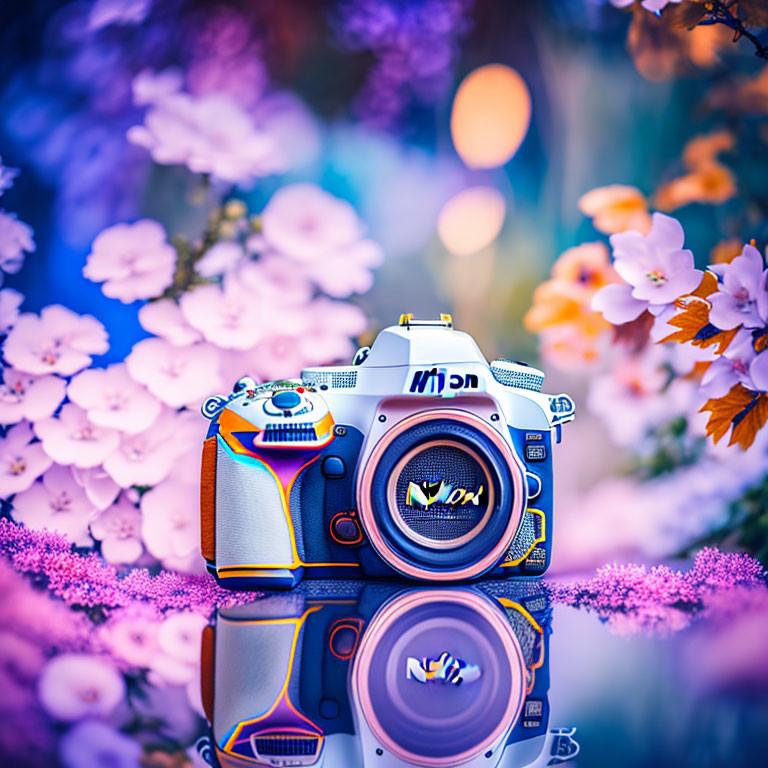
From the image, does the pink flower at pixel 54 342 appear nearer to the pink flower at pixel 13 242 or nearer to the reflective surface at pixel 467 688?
the pink flower at pixel 13 242

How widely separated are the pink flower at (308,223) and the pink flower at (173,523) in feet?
1.83

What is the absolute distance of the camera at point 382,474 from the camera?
4.17 feet

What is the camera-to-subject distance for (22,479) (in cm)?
160

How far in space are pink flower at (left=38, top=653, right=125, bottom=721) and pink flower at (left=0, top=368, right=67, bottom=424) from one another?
762 millimetres

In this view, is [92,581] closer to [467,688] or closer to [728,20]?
[467,688]

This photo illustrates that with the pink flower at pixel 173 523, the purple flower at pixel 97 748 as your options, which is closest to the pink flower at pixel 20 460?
the pink flower at pixel 173 523

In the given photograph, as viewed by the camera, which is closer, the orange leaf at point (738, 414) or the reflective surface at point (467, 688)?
the reflective surface at point (467, 688)

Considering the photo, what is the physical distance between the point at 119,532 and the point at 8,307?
528 mm

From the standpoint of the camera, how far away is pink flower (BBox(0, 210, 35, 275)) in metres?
1.65

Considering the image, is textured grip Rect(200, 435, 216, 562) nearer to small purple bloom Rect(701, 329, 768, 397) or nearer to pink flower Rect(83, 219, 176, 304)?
pink flower Rect(83, 219, 176, 304)

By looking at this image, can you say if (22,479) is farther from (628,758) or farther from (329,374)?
(628,758)

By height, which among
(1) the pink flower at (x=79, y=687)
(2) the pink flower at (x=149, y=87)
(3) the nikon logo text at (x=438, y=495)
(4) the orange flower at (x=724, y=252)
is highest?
(2) the pink flower at (x=149, y=87)

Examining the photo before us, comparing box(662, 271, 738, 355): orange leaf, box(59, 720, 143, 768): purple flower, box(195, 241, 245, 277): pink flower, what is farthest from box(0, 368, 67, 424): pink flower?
box(662, 271, 738, 355): orange leaf

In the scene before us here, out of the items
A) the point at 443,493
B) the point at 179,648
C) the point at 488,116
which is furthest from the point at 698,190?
the point at 179,648
